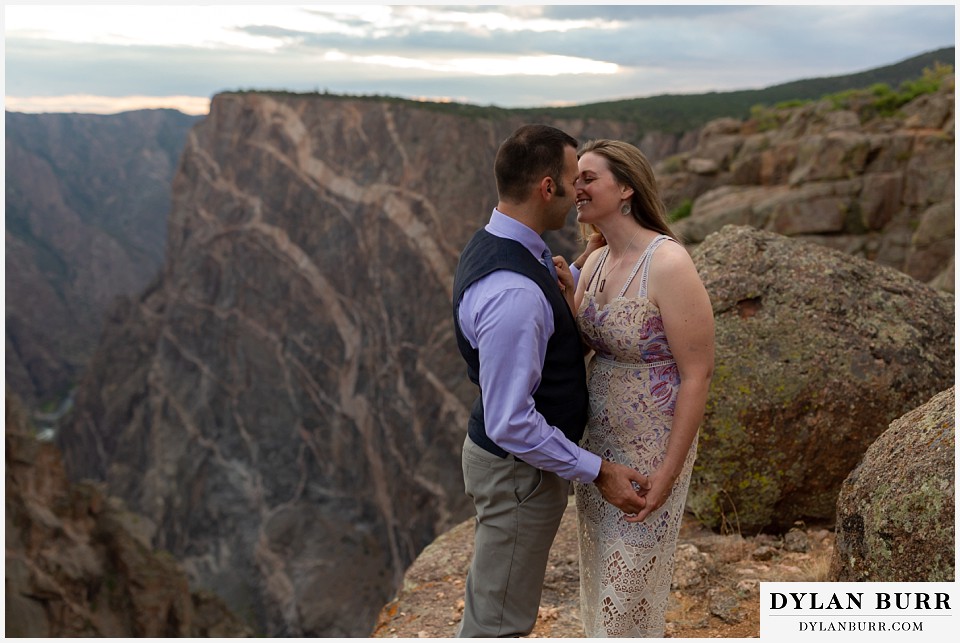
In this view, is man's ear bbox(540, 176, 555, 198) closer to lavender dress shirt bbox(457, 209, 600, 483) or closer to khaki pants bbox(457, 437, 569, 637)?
lavender dress shirt bbox(457, 209, 600, 483)

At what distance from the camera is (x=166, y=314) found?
154 ft

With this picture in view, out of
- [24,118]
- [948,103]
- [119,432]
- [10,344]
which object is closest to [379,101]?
[119,432]

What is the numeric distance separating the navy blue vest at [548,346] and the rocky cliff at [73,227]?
226 ft

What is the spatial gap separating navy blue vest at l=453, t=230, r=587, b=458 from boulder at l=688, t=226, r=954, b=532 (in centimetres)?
258

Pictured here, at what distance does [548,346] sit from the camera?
10.1 feet

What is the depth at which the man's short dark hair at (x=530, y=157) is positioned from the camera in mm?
3059

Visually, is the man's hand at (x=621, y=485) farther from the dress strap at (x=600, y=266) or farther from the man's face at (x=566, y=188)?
the man's face at (x=566, y=188)

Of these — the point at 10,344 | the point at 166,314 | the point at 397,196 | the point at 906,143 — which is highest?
the point at 906,143

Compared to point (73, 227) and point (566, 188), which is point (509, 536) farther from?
point (73, 227)

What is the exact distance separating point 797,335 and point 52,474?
74.4 ft

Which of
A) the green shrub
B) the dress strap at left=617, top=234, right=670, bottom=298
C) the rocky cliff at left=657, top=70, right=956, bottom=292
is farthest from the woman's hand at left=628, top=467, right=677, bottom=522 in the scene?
the green shrub

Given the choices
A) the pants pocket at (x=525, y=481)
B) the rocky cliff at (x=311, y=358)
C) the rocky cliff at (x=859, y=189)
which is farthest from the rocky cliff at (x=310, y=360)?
the pants pocket at (x=525, y=481)

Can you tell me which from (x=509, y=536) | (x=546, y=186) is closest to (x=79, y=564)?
(x=509, y=536)

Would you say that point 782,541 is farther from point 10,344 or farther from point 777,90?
point 10,344
